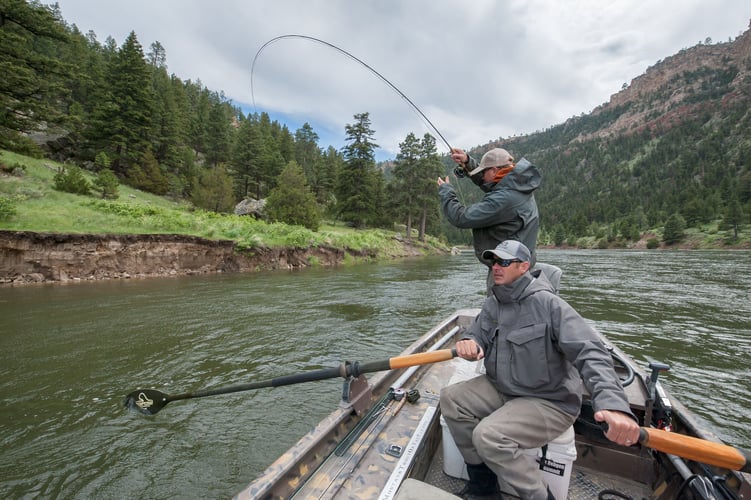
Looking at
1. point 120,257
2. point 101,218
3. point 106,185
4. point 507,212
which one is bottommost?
point 120,257

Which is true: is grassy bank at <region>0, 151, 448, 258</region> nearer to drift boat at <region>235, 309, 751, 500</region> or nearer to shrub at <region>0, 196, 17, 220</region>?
shrub at <region>0, 196, 17, 220</region>

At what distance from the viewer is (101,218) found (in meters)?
15.9

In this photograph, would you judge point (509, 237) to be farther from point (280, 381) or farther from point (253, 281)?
point (253, 281)

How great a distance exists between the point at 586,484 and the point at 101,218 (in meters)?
20.3

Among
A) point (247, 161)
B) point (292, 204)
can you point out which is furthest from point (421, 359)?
point (247, 161)

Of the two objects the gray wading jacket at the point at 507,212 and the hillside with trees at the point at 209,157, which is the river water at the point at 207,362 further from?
the hillside with trees at the point at 209,157

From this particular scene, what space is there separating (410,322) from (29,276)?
14905 mm

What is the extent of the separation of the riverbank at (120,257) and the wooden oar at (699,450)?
18.2 metres

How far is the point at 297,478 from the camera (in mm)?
2035

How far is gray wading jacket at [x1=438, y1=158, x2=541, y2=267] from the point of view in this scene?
2998mm

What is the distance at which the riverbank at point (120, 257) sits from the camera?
12523mm

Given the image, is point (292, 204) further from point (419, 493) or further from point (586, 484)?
point (419, 493)

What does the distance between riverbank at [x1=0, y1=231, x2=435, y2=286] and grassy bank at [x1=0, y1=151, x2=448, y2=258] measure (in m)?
0.41

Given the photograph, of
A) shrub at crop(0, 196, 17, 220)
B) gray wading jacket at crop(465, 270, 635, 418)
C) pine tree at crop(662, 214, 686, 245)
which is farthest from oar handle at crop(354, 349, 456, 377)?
pine tree at crop(662, 214, 686, 245)
